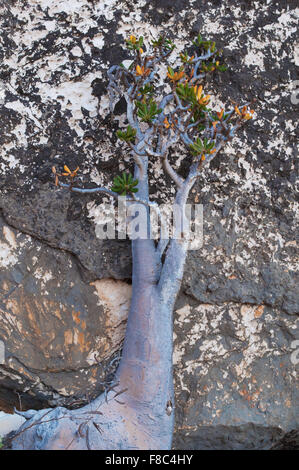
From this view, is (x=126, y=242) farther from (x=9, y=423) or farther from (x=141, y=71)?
(x=9, y=423)

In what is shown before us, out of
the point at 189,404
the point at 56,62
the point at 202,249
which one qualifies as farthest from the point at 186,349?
the point at 56,62

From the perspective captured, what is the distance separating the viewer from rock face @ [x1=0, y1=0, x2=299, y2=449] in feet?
8.36

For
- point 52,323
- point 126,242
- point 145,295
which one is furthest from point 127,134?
point 52,323

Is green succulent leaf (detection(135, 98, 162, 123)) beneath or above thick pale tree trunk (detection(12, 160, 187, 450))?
above

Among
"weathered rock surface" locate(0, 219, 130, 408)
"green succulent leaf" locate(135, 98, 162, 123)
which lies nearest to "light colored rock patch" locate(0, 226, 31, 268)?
"weathered rock surface" locate(0, 219, 130, 408)

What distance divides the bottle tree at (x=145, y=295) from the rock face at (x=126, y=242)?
0.58 feet

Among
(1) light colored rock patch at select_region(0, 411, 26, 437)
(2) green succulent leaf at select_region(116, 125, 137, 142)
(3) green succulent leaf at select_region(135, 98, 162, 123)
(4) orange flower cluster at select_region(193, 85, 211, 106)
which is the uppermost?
(4) orange flower cluster at select_region(193, 85, 211, 106)

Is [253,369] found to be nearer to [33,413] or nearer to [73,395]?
[73,395]

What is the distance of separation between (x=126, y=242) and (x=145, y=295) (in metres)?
0.33

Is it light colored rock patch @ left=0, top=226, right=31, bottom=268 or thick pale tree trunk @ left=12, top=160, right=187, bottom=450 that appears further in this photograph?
light colored rock patch @ left=0, top=226, right=31, bottom=268

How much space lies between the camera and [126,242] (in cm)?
262

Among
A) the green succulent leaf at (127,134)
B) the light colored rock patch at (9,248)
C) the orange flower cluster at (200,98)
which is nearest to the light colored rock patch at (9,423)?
the light colored rock patch at (9,248)

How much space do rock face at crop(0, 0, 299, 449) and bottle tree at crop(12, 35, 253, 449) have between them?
7.0 inches

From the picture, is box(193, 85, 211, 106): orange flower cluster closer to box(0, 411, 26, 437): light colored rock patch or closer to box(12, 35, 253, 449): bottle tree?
box(12, 35, 253, 449): bottle tree
